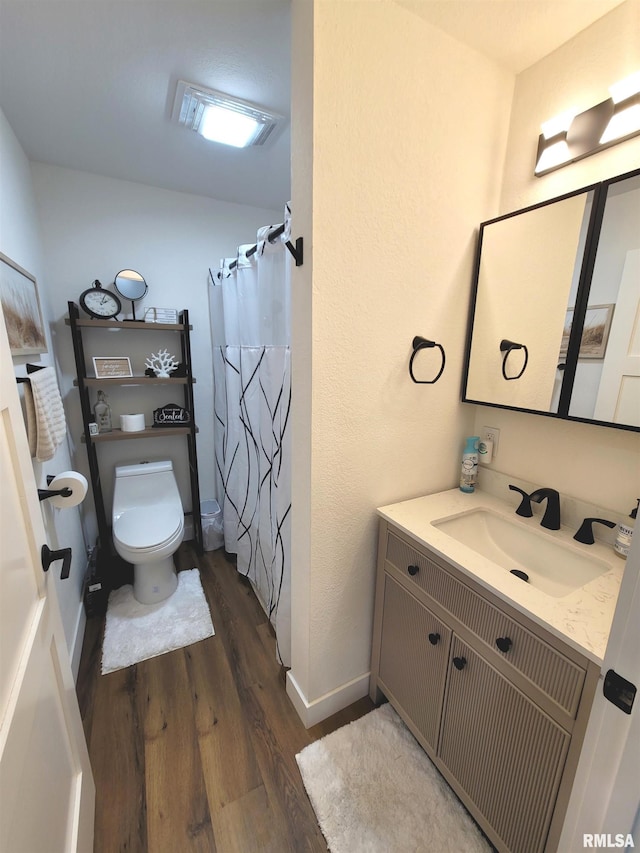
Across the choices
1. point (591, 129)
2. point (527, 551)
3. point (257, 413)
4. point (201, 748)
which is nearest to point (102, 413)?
point (257, 413)

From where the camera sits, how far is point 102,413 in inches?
86.0

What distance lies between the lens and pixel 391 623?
1353 mm

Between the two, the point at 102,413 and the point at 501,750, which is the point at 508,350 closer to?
the point at 501,750

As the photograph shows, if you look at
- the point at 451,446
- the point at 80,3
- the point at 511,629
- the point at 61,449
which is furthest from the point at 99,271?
the point at 511,629

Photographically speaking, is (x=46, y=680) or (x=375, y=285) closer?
(x=46, y=680)

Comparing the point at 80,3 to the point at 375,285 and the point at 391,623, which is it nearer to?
the point at 375,285

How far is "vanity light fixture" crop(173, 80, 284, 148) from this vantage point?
54.3 inches

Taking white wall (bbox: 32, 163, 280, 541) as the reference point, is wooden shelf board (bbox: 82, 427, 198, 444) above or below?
below

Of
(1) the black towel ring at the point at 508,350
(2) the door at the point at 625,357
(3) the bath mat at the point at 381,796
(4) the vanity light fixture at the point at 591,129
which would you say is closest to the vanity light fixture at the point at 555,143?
(4) the vanity light fixture at the point at 591,129

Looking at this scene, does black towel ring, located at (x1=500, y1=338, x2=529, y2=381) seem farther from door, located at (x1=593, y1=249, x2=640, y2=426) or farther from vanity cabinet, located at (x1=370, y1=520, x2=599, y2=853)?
vanity cabinet, located at (x1=370, y1=520, x2=599, y2=853)

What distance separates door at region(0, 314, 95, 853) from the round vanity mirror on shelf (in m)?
1.55

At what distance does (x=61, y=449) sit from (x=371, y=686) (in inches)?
75.9

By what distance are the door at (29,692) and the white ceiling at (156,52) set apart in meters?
1.11

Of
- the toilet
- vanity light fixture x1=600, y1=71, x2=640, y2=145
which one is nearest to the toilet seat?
the toilet
